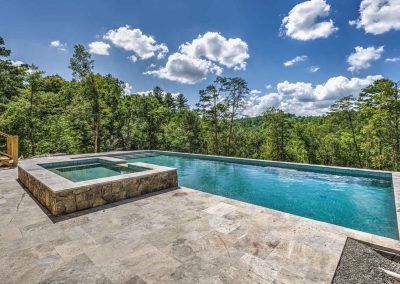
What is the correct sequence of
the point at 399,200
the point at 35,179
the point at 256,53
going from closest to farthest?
the point at 399,200 → the point at 35,179 → the point at 256,53

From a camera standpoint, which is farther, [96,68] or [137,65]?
[137,65]

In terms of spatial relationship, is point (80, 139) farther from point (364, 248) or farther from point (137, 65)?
point (364, 248)

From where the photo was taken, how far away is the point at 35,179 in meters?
4.23

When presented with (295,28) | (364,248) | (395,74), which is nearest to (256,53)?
(295,28)

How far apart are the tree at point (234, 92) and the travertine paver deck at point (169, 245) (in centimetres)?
1177

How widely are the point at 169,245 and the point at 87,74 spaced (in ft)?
43.6

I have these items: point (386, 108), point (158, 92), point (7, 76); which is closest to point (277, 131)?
point (386, 108)

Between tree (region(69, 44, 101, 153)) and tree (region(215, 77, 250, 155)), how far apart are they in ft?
25.8

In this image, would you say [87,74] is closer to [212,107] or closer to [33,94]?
[33,94]

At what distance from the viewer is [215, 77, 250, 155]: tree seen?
1416 centimetres

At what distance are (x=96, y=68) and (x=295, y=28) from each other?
11.0 m

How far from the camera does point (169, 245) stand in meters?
2.45

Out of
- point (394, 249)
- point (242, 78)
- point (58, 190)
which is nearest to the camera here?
point (394, 249)

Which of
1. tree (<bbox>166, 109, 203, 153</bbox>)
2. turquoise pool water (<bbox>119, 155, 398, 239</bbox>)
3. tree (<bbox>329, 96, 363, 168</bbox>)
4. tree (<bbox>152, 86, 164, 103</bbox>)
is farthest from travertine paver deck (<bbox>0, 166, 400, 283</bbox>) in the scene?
tree (<bbox>152, 86, 164, 103</bbox>)
